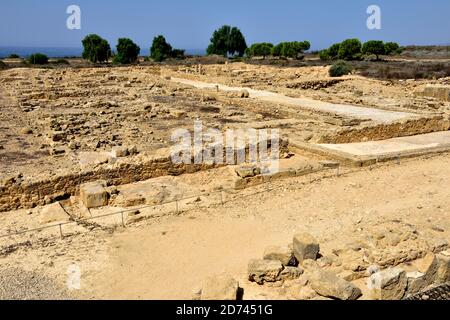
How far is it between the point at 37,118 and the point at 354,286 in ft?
57.9

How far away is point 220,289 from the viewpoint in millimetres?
5504

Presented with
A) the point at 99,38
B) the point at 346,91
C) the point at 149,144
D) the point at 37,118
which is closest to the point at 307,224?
the point at 149,144

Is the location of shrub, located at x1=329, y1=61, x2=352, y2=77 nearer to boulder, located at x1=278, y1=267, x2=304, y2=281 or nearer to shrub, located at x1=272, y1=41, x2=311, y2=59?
boulder, located at x1=278, y1=267, x2=304, y2=281

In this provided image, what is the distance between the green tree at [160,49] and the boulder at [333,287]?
68079 mm

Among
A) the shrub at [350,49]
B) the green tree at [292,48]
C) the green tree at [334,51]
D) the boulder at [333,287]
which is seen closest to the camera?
the boulder at [333,287]

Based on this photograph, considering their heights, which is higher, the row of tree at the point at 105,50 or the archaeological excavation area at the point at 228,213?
the row of tree at the point at 105,50

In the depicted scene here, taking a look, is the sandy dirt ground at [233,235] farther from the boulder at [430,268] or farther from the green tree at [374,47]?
the green tree at [374,47]

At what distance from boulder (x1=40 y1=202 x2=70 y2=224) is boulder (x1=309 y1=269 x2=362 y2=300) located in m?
5.32

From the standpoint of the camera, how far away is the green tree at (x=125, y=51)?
64.2 meters

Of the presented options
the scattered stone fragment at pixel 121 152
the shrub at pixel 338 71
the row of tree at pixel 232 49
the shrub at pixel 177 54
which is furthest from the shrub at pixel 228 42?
the scattered stone fragment at pixel 121 152

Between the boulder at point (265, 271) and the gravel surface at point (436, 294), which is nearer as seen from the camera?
the gravel surface at point (436, 294)

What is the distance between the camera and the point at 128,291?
20.2 ft

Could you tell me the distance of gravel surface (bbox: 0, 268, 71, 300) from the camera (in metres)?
6.05

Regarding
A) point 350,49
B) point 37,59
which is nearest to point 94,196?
point 350,49
